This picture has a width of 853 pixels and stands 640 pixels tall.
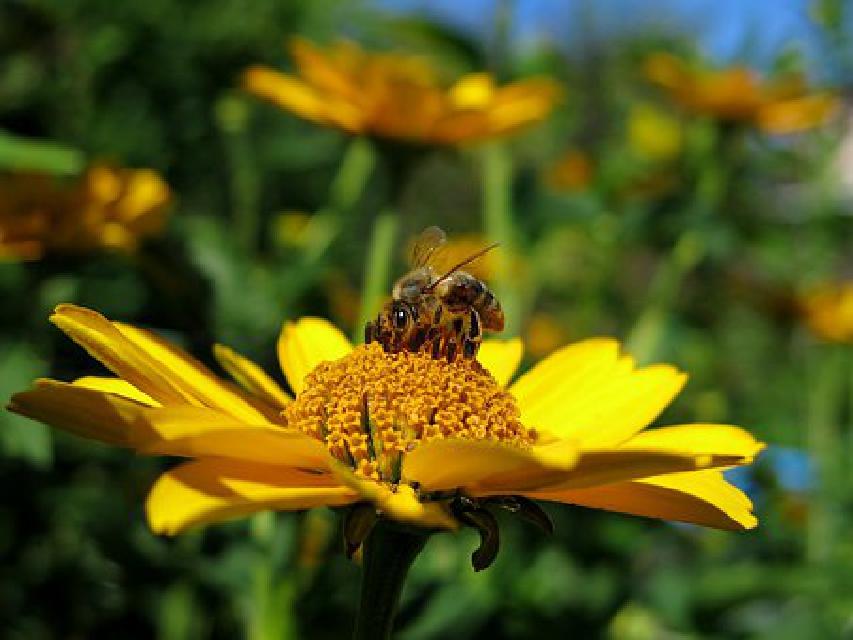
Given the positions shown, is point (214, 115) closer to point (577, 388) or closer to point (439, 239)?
point (439, 239)

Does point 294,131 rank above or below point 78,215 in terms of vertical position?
above

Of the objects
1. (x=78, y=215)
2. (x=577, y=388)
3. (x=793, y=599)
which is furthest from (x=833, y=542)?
(x=78, y=215)

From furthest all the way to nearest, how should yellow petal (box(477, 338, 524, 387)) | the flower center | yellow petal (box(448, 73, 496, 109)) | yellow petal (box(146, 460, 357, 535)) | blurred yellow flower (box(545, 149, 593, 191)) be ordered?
1. blurred yellow flower (box(545, 149, 593, 191))
2. yellow petal (box(448, 73, 496, 109))
3. yellow petal (box(477, 338, 524, 387))
4. the flower center
5. yellow petal (box(146, 460, 357, 535))

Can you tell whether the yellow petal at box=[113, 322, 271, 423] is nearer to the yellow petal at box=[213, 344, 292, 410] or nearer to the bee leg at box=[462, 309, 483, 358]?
the yellow petal at box=[213, 344, 292, 410]

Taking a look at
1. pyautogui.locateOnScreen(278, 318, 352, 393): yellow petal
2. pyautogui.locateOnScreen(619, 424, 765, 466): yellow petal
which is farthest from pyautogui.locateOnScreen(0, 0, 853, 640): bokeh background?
pyautogui.locateOnScreen(619, 424, 765, 466): yellow petal

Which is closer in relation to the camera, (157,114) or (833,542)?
(833,542)

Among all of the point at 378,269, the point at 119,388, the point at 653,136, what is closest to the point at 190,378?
the point at 119,388
